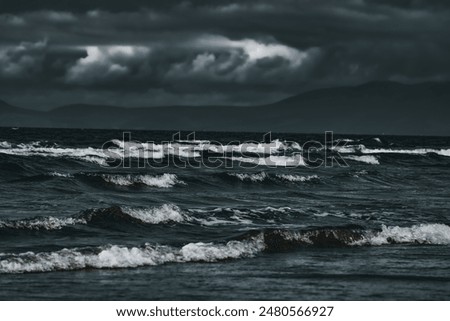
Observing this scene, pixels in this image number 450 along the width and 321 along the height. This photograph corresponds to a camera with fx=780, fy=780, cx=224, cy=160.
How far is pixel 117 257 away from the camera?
48.0 ft

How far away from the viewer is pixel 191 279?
43.6 ft

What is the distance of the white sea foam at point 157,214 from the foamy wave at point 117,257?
447cm

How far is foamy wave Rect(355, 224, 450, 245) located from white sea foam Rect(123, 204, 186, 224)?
5.13 meters

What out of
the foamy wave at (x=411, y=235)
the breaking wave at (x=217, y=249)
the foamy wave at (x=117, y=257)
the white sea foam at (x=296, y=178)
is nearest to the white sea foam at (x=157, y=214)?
the breaking wave at (x=217, y=249)

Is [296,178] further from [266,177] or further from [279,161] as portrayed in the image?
[279,161]

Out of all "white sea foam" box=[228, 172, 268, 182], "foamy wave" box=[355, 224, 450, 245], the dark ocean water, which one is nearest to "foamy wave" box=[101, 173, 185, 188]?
the dark ocean water

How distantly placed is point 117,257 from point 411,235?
8.06 metres

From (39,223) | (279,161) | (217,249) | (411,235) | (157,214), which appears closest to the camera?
(217,249)

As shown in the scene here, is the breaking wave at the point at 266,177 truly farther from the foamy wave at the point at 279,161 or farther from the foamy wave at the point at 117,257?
the foamy wave at the point at 117,257

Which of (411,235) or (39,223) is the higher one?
(39,223)

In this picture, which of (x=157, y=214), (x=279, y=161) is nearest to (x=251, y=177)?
(x=157, y=214)

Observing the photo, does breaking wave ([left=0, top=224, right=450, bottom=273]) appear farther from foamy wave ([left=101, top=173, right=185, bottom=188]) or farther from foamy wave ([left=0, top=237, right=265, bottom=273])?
foamy wave ([left=101, top=173, right=185, bottom=188])

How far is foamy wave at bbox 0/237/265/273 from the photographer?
13844 millimetres
